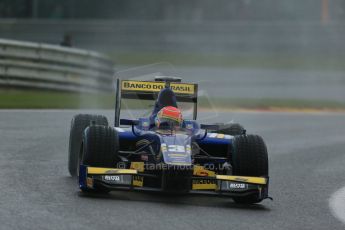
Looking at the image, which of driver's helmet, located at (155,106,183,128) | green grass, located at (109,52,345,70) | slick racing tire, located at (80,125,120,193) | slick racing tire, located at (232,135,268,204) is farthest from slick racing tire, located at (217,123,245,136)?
green grass, located at (109,52,345,70)

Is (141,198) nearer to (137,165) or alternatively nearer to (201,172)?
(137,165)

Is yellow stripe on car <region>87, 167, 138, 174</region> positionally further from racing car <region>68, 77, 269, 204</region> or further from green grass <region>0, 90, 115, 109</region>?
green grass <region>0, 90, 115, 109</region>

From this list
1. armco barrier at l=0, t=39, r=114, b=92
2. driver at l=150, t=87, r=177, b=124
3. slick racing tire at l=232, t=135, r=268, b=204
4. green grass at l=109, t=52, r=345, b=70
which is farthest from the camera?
green grass at l=109, t=52, r=345, b=70

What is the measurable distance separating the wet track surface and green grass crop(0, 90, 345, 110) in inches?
126

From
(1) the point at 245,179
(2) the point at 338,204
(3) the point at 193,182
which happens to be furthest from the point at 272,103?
(3) the point at 193,182

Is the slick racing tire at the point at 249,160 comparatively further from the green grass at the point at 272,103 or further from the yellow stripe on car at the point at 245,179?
the green grass at the point at 272,103

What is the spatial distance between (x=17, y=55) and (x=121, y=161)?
1185 centimetres

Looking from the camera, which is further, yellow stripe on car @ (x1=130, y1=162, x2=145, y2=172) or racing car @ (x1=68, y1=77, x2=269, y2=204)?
yellow stripe on car @ (x1=130, y1=162, x2=145, y2=172)

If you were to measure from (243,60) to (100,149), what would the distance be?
981 inches

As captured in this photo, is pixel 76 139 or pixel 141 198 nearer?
pixel 141 198

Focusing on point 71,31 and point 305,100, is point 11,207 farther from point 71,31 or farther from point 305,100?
point 71,31

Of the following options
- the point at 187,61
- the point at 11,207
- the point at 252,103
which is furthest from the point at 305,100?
the point at 11,207

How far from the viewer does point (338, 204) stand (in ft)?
32.6

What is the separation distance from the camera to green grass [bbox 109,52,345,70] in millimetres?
32719
